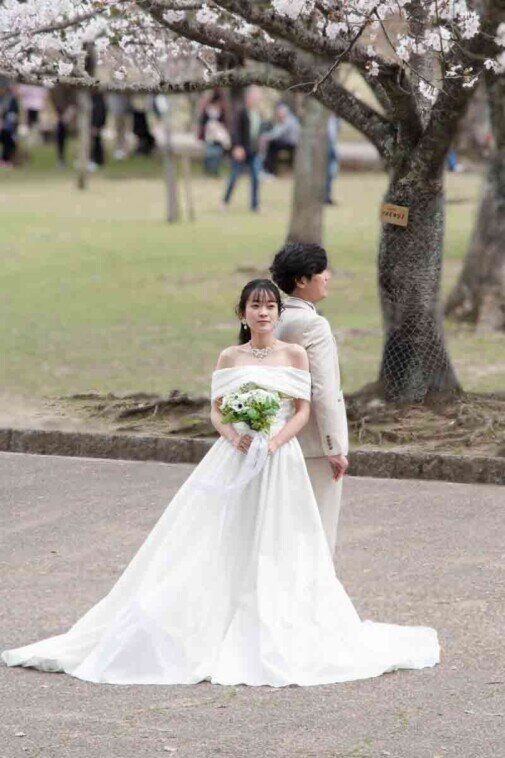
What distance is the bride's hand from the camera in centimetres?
714

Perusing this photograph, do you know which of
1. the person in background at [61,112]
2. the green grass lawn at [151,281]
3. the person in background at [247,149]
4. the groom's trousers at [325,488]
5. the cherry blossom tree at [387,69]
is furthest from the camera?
the person in background at [61,112]

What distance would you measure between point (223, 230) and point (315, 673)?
2166 cm

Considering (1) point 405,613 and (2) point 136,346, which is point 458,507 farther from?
(2) point 136,346

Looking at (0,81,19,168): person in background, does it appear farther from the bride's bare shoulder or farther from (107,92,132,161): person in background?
the bride's bare shoulder

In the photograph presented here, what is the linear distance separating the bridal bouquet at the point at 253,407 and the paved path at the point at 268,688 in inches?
43.2

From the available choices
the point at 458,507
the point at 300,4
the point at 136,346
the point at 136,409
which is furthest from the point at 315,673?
the point at 136,346

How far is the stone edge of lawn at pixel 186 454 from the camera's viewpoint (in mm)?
10789

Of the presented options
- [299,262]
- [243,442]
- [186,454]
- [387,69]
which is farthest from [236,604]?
[387,69]

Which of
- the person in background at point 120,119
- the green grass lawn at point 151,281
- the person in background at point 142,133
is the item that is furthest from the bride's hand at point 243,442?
the person in background at point 142,133

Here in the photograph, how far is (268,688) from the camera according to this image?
6695 millimetres

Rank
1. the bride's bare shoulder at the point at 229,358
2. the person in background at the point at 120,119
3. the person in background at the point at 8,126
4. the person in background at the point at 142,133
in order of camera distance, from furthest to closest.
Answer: the person in background at the point at 142,133 → the person in background at the point at 120,119 → the person in background at the point at 8,126 → the bride's bare shoulder at the point at 229,358

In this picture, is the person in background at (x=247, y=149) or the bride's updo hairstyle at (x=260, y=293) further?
the person in background at (x=247, y=149)

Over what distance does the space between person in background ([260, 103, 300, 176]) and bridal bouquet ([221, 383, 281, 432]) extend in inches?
1211

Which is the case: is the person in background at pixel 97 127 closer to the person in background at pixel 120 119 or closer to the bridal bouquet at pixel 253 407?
the person in background at pixel 120 119
